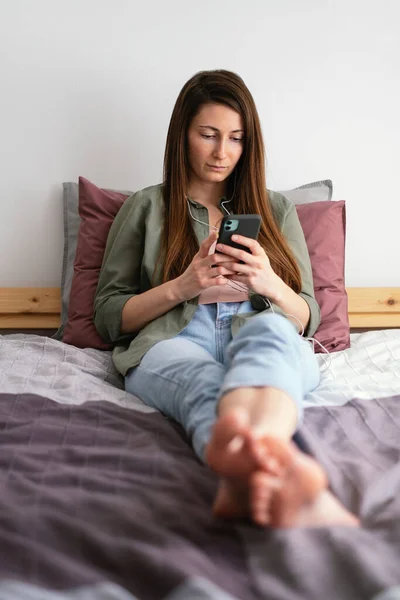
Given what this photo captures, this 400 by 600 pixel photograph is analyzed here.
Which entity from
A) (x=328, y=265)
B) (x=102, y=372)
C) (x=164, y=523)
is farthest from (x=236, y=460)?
(x=328, y=265)

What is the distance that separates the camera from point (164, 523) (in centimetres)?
75

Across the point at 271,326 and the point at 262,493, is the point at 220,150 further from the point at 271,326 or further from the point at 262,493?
the point at 262,493

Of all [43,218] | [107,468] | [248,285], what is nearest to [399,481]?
[107,468]

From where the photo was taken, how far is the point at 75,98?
187 centimetres

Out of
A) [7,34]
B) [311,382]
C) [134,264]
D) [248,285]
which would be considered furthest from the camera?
[7,34]

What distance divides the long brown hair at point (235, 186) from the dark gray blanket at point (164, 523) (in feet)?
1.68

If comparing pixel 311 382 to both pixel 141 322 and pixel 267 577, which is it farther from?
pixel 267 577

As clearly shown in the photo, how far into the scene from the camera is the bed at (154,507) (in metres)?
0.63

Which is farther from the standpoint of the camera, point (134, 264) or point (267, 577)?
point (134, 264)

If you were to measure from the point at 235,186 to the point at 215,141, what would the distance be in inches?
5.3

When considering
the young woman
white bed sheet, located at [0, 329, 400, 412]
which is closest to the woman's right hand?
the young woman

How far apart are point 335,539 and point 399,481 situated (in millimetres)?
199

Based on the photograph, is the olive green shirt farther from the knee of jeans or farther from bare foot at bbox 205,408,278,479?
bare foot at bbox 205,408,278,479

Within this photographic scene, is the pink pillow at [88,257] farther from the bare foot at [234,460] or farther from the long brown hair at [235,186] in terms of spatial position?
the bare foot at [234,460]
